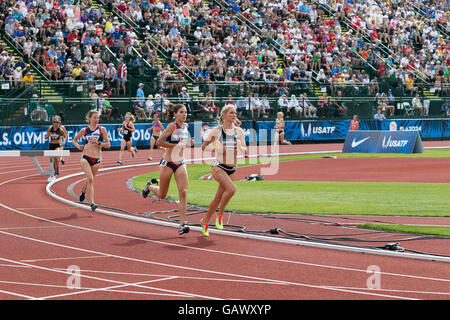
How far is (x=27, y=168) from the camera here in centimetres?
2650

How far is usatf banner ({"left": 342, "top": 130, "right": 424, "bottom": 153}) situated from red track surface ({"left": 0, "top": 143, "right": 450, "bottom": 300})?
2153 cm

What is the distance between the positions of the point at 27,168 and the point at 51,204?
1034 centimetres

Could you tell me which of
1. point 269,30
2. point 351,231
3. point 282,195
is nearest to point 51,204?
point 282,195

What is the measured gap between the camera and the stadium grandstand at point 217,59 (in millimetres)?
33062

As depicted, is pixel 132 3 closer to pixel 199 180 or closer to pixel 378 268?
pixel 199 180

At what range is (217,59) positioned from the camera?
128 feet

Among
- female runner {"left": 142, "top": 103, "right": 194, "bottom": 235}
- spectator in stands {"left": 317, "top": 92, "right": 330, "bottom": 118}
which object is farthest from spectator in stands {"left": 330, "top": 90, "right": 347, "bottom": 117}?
female runner {"left": 142, "top": 103, "right": 194, "bottom": 235}

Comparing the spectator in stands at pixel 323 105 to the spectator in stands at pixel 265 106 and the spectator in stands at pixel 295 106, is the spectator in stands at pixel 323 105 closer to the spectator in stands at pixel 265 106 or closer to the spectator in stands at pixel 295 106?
the spectator in stands at pixel 295 106

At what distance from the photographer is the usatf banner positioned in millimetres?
33656

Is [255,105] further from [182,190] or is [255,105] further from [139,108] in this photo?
[182,190]

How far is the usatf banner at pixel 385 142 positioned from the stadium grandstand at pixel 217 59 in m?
6.26

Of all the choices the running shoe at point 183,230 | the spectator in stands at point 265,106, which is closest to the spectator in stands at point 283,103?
the spectator in stands at point 265,106

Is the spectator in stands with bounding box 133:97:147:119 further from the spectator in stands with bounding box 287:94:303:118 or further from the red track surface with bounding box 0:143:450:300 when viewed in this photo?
the red track surface with bounding box 0:143:450:300

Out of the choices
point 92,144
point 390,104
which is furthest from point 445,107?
point 92,144
